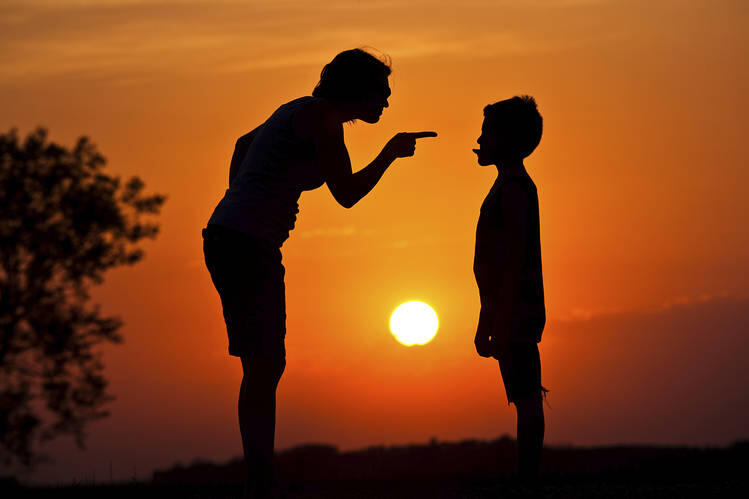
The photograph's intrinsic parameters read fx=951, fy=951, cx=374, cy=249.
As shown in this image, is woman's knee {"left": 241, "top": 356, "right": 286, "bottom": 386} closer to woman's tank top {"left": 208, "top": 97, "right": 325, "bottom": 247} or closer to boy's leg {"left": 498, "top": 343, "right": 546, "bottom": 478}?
woman's tank top {"left": 208, "top": 97, "right": 325, "bottom": 247}

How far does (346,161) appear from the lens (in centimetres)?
544

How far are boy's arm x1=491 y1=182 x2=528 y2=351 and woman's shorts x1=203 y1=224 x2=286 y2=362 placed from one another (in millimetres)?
1369

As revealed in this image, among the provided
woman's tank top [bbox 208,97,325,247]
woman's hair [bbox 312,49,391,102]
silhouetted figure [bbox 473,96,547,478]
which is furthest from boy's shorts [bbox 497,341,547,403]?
woman's hair [bbox 312,49,391,102]

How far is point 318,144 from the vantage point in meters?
5.33

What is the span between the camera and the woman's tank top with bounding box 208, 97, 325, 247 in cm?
528

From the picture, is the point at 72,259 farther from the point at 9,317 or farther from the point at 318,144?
the point at 318,144

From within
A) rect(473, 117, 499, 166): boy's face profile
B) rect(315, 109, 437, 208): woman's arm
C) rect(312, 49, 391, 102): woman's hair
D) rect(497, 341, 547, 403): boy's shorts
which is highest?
rect(312, 49, 391, 102): woman's hair

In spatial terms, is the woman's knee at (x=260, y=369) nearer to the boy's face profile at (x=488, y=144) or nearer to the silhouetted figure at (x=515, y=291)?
the silhouetted figure at (x=515, y=291)

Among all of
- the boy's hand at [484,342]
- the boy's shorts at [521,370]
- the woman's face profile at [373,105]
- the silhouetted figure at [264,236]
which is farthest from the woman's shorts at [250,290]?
the boy's shorts at [521,370]

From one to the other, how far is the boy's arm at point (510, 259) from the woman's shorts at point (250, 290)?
4.49 feet

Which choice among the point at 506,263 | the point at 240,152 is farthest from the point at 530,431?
the point at 240,152

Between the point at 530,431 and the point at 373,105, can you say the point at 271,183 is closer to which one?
the point at 373,105

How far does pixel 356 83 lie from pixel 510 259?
1.42 m

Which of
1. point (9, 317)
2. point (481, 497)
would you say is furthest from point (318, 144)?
point (9, 317)
